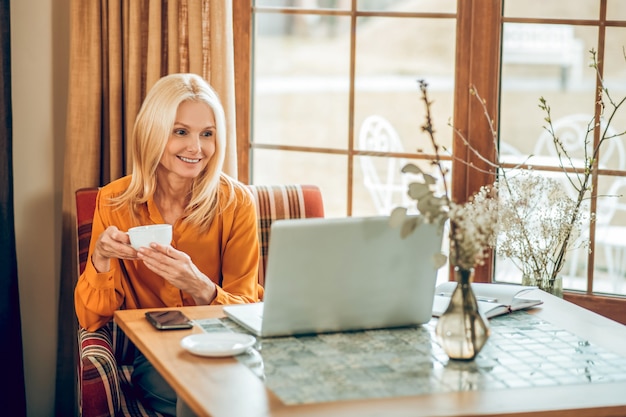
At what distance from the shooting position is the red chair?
2221 millimetres

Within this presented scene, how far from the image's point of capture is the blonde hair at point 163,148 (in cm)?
253

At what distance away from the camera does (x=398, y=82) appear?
3256 mm

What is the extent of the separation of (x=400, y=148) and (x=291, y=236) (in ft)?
4.76

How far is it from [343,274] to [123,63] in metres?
1.53

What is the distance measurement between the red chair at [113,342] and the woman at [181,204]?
3.0 inches

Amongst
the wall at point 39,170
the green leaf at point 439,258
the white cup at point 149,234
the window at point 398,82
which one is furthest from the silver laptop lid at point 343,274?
the wall at point 39,170

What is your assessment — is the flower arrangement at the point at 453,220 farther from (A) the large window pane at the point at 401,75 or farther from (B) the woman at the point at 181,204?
(A) the large window pane at the point at 401,75

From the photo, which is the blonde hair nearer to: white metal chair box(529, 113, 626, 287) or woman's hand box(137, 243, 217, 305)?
woman's hand box(137, 243, 217, 305)

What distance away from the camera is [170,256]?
2.18 meters

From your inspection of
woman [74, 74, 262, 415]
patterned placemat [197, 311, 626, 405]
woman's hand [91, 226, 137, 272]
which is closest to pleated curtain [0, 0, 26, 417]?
woman [74, 74, 262, 415]

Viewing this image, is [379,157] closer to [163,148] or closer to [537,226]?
[537,226]

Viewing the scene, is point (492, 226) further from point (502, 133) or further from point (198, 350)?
point (502, 133)

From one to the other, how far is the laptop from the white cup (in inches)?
11.1

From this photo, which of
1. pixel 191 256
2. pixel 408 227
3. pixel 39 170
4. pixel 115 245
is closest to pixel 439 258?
pixel 408 227
